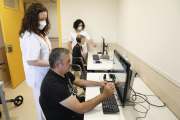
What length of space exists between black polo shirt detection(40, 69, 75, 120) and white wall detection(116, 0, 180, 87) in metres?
0.94

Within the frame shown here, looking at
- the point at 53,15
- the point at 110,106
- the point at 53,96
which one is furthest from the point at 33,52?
the point at 53,15

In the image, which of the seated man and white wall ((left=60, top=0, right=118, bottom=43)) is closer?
the seated man

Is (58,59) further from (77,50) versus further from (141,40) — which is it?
(77,50)

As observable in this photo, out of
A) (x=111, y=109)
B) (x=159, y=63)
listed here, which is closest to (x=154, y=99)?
(x=159, y=63)

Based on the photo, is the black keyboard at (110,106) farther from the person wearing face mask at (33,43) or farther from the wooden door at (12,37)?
the wooden door at (12,37)

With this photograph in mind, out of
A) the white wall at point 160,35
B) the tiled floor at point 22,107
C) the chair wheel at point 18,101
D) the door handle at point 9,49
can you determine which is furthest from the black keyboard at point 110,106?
the door handle at point 9,49

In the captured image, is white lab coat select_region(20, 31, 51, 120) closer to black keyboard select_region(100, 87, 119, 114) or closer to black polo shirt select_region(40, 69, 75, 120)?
black polo shirt select_region(40, 69, 75, 120)

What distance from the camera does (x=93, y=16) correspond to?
10.9 feet

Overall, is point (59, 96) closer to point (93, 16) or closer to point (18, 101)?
point (18, 101)

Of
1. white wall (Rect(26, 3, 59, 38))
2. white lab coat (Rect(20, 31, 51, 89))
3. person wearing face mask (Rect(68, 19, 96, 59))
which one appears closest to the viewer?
white lab coat (Rect(20, 31, 51, 89))

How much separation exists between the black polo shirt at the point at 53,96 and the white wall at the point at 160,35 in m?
0.94

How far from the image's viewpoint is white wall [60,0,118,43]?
3.25 metres

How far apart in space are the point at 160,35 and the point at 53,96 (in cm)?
120

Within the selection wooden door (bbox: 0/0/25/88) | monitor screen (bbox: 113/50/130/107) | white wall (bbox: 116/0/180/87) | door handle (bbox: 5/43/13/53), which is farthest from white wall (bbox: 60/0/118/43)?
monitor screen (bbox: 113/50/130/107)
